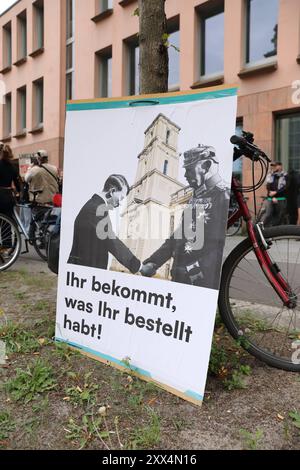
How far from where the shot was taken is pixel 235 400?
219cm

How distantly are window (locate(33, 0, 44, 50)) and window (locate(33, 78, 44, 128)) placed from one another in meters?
1.69

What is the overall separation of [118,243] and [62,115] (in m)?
17.4

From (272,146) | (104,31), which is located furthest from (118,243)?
(104,31)

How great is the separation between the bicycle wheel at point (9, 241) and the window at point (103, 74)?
12316 millimetres

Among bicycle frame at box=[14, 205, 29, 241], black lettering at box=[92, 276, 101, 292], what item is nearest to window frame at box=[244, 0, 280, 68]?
bicycle frame at box=[14, 205, 29, 241]

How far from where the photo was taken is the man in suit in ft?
8.18

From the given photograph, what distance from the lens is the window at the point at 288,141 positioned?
11453 millimetres

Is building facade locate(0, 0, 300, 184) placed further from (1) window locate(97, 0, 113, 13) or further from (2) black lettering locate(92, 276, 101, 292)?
(2) black lettering locate(92, 276, 101, 292)

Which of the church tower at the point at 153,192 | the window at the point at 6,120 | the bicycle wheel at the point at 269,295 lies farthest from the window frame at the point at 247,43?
the window at the point at 6,120

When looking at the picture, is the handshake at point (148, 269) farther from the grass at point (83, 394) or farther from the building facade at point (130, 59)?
the building facade at point (130, 59)

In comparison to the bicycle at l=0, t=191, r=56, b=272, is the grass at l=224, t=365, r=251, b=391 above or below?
below

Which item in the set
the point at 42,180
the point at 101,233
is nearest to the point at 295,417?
the point at 101,233
